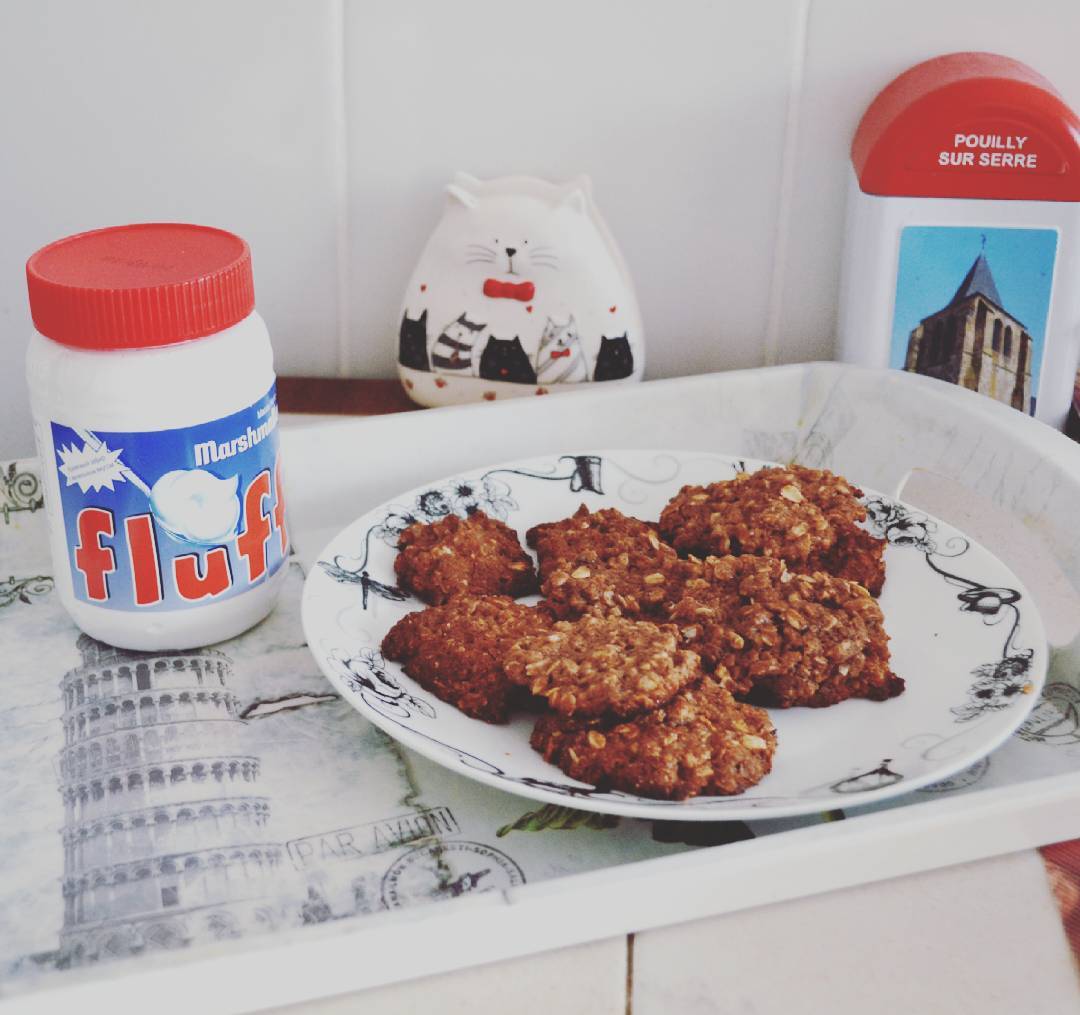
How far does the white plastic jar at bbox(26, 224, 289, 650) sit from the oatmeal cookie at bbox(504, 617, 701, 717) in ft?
0.55

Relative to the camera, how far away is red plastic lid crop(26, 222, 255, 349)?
22.0 inches

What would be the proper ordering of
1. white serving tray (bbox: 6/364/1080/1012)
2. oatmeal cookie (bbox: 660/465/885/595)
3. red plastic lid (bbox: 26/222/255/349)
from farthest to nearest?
oatmeal cookie (bbox: 660/465/885/595), red plastic lid (bbox: 26/222/255/349), white serving tray (bbox: 6/364/1080/1012)

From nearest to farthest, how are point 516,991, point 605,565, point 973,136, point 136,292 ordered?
point 516,991 → point 136,292 → point 605,565 → point 973,136

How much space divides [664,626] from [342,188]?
44 centimetres

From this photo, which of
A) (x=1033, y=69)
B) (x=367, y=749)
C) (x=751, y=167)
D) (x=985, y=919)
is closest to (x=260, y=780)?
(x=367, y=749)

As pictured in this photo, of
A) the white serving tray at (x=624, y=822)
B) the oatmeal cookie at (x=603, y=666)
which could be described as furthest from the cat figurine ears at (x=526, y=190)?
the oatmeal cookie at (x=603, y=666)

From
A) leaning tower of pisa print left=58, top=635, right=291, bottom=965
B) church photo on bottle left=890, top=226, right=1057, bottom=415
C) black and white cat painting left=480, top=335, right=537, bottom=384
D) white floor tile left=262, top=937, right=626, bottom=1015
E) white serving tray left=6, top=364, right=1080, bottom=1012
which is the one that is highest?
church photo on bottle left=890, top=226, right=1057, bottom=415

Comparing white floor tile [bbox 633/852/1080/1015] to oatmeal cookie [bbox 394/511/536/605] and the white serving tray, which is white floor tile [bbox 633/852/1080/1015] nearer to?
the white serving tray

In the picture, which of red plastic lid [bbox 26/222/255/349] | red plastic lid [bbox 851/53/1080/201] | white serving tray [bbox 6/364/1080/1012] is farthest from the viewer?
red plastic lid [bbox 851/53/1080/201]

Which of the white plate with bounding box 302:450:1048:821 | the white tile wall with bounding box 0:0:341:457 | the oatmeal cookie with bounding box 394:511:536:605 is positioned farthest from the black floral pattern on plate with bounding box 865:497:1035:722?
the white tile wall with bounding box 0:0:341:457

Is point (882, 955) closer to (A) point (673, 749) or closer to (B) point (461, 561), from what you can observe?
(A) point (673, 749)

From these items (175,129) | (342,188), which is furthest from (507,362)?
(175,129)

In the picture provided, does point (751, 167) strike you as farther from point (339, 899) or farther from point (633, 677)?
point (339, 899)

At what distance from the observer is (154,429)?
578mm
